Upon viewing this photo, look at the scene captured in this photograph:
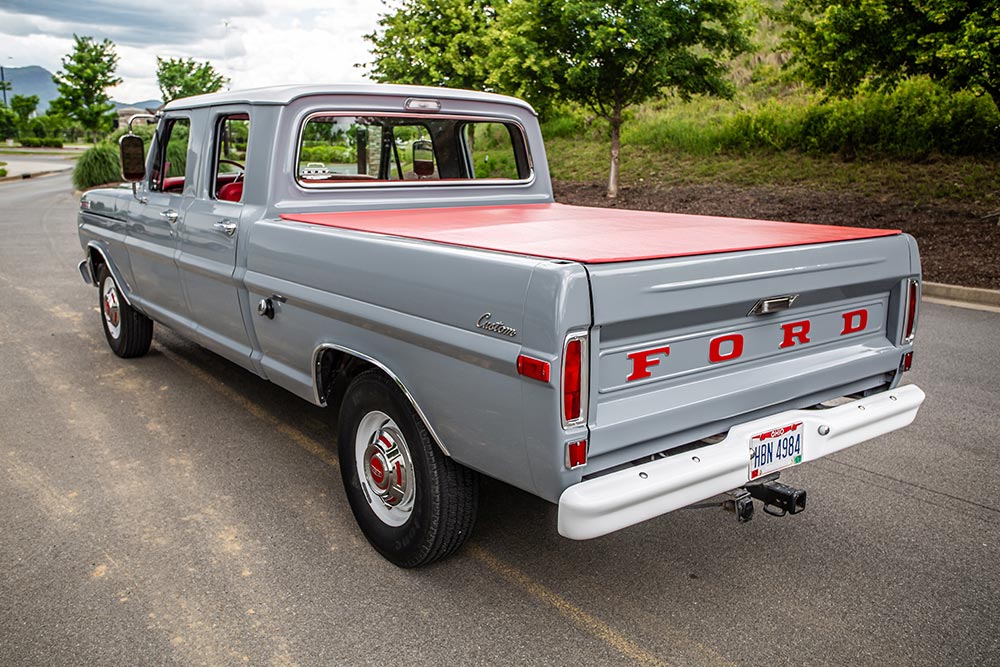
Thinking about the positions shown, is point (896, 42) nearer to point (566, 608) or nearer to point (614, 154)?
point (614, 154)

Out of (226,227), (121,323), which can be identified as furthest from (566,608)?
(121,323)

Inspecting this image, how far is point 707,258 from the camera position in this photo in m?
2.81

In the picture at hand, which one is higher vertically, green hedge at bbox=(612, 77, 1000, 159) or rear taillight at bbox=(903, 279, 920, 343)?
green hedge at bbox=(612, 77, 1000, 159)

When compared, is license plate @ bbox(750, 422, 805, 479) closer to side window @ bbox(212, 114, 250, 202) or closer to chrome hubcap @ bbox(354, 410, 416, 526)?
chrome hubcap @ bbox(354, 410, 416, 526)

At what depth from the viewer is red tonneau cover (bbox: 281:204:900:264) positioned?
287 centimetres

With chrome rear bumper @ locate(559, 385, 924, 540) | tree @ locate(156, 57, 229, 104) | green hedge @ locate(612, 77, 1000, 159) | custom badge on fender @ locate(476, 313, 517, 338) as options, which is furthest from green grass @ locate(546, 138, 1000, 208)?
tree @ locate(156, 57, 229, 104)

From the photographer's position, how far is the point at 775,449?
297 cm

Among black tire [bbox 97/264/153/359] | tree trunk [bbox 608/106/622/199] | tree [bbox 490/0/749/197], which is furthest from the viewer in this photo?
tree trunk [bbox 608/106/622/199]

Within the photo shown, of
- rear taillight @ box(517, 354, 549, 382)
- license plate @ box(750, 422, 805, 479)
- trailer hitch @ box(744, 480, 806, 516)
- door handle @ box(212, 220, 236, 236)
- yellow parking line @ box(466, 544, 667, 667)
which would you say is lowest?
yellow parking line @ box(466, 544, 667, 667)

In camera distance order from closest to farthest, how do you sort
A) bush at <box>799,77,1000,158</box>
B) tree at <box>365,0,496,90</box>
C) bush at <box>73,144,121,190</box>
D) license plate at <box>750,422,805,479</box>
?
license plate at <box>750,422,805,479</box> < bush at <box>799,77,1000,158</box> < tree at <box>365,0,496,90</box> < bush at <box>73,144,121,190</box>

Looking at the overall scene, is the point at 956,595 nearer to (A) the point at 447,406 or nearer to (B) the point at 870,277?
(B) the point at 870,277

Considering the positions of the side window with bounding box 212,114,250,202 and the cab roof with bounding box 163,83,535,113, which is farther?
the side window with bounding box 212,114,250,202

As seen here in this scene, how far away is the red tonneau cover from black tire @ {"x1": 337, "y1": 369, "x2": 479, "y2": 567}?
684 millimetres

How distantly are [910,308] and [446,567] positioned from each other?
2.31m
